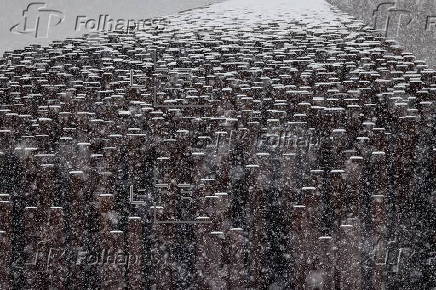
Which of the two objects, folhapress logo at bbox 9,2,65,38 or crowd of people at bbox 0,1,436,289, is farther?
folhapress logo at bbox 9,2,65,38

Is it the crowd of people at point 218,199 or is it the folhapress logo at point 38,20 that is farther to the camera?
the folhapress logo at point 38,20

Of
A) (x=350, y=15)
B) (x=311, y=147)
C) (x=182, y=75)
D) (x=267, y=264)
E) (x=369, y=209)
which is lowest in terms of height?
(x=267, y=264)

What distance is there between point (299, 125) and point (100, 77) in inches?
76.2

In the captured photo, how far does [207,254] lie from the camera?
3936mm

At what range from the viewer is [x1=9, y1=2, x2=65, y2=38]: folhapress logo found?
617 cm

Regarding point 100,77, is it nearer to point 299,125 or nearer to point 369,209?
point 299,125

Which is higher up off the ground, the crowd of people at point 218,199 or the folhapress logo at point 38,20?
the folhapress logo at point 38,20

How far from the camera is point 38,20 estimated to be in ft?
21.4

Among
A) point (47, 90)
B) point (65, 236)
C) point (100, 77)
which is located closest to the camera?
point (65, 236)

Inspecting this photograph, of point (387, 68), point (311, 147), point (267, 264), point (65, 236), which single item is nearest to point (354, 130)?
point (311, 147)

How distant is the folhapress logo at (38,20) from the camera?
6168 mm

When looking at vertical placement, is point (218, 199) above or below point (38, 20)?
below

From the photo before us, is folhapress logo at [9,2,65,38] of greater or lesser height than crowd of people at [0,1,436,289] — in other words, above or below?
above

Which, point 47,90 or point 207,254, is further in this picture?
point 47,90
